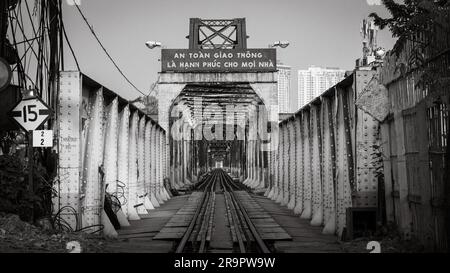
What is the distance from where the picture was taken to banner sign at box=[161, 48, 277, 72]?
29.7 m

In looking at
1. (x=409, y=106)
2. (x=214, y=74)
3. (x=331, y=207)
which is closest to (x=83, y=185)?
(x=331, y=207)

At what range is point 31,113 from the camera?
8.88 meters

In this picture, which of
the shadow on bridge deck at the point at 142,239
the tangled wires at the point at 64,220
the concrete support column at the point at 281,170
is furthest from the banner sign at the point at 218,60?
the tangled wires at the point at 64,220

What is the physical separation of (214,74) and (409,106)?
74.3ft

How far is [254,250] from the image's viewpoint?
9984mm

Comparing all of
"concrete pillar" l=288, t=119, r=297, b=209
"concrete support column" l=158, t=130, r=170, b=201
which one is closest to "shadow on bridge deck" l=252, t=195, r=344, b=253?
"concrete pillar" l=288, t=119, r=297, b=209

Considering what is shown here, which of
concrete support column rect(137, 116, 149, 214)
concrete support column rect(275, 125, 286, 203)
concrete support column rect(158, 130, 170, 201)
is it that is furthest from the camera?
concrete support column rect(158, 130, 170, 201)

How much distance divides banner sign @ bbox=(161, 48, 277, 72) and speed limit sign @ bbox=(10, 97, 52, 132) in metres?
21.1

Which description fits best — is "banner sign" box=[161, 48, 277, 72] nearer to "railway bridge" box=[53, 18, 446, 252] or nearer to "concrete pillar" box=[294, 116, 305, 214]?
"railway bridge" box=[53, 18, 446, 252]

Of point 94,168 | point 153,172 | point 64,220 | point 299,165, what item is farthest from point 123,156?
point 153,172

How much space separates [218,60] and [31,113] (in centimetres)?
2132

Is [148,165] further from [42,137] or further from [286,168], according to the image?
[42,137]

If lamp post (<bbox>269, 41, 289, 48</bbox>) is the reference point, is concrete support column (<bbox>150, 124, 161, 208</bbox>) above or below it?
below
